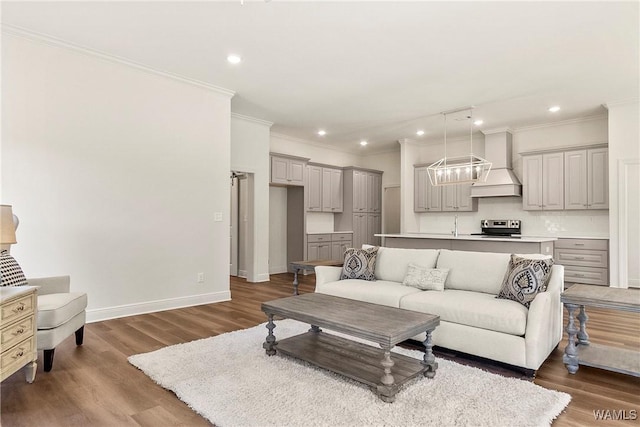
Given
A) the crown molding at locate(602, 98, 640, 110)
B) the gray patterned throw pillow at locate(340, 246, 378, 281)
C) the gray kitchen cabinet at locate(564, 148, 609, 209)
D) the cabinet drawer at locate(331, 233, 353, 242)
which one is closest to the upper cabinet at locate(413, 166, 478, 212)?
the cabinet drawer at locate(331, 233, 353, 242)

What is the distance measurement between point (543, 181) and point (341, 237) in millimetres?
4116

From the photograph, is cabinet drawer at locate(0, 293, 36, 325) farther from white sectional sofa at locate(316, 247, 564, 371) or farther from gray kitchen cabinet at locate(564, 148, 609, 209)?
gray kitchen cabinet at locate(564, 148, 609, 209)

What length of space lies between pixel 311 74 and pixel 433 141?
474cm

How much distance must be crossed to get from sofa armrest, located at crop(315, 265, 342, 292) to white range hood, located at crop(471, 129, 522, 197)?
14.5 ft

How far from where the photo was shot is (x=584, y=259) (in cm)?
624

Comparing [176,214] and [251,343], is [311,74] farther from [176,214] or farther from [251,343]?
[251,343]

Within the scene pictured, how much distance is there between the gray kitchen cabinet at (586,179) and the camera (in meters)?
6.20

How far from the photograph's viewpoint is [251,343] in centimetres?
332

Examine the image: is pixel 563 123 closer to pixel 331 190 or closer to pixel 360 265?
pixel 331 190

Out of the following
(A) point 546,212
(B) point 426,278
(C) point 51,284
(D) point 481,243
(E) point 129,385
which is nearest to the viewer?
(E) point 129,385

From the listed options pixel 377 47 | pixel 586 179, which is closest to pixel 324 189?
pixel 377 47

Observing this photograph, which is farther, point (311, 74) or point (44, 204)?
point (311, 74)

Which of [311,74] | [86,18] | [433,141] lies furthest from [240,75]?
[433,141]

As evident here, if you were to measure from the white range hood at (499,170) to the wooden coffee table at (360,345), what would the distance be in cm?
536
